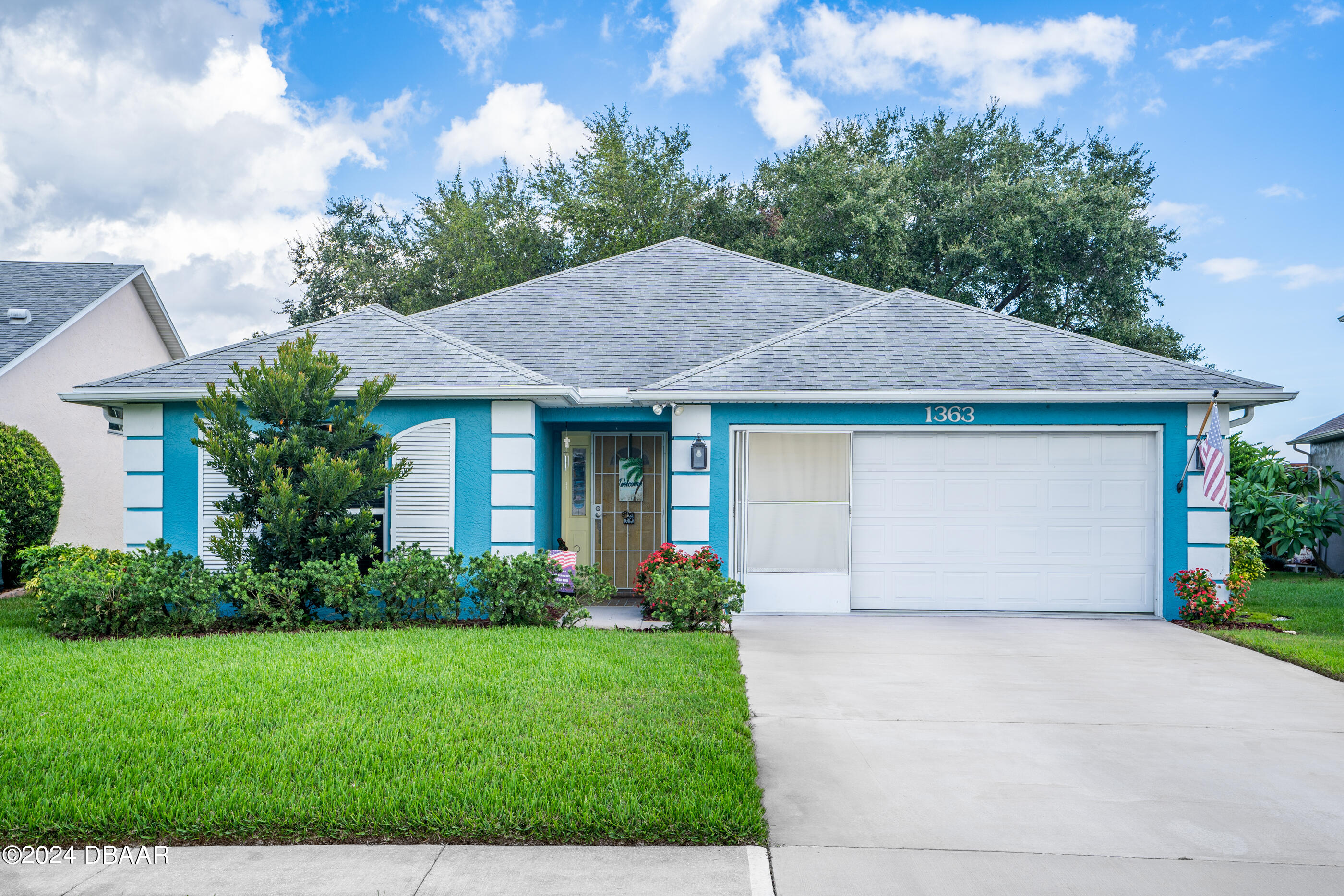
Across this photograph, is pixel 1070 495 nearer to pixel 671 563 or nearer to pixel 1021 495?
pixel 1021 495

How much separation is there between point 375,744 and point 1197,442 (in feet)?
30.1

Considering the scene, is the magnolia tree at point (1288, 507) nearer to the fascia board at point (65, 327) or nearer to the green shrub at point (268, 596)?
the green shrub at point (268, 596)

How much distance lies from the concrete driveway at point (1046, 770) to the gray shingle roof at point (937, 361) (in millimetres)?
3215

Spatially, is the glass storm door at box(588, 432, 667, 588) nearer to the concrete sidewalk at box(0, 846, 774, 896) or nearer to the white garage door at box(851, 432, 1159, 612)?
the white garage door at box(851, 432, 1159, 612)

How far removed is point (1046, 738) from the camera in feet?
17.4

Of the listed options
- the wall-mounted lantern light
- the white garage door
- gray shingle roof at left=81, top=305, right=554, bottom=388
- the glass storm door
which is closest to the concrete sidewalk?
gray shingle roof at left=81, top=305, right=554, bottom=388

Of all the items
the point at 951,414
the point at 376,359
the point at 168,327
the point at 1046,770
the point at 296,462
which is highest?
the point at 168,327

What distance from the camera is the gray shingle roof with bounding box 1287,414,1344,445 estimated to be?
17.4 metres

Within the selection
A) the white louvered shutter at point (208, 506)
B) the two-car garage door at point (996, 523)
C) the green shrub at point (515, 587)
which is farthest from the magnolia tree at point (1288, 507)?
the white louvered shutter at point (208, 506)

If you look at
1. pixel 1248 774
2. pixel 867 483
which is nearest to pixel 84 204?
pixel 867 483

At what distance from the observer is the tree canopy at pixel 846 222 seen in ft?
71.2

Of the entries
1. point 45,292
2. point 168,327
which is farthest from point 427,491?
point 168,327

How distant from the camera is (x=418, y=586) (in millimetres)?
8727

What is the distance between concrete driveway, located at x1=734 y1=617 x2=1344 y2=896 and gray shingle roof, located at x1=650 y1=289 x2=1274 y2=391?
3215 mm
